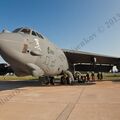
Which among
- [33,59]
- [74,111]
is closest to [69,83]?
[33,59]

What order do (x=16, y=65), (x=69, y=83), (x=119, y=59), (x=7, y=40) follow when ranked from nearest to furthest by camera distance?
(x=7, y=40) < (x=16, y=65) < (x=69, y=83) < (x=119, y=59)

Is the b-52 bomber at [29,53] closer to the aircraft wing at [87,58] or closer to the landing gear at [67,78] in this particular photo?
the landing gear at [67,78]

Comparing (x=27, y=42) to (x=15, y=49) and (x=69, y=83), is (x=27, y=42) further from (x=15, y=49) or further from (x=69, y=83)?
(x=69, y=83)

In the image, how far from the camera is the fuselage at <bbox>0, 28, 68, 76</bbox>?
11938mm

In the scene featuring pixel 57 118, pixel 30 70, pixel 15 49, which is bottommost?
pixel 57 118

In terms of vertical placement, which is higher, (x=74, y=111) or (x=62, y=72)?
(x=62, y=72)

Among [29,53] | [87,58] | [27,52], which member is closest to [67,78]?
[87,58]

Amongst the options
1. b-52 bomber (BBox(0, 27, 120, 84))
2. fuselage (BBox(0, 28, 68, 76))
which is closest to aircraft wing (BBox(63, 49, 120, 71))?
b-52 bomber (BBox(0, 27, 120, 84))

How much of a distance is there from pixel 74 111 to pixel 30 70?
697cm

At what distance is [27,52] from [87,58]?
11.6m

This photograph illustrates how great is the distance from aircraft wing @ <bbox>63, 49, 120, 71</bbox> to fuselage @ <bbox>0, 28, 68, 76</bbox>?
531 centimetres

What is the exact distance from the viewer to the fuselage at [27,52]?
39.2 feet

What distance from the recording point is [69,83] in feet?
66.0

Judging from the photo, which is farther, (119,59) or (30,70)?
(119,59)
